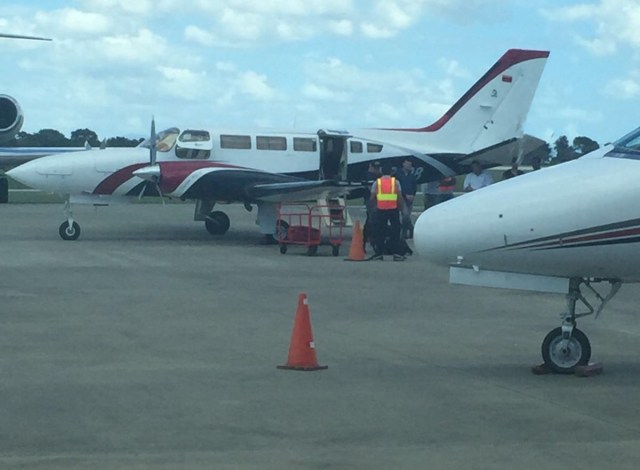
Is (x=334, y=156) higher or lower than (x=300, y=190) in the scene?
higher

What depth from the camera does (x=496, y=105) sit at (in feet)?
91.4

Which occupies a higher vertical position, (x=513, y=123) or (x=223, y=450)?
(x=513, y=123)

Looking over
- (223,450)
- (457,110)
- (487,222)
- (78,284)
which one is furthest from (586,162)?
(457,110)

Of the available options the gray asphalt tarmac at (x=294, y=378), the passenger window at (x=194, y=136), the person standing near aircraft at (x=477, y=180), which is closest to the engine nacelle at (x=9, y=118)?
the passenger window at (x=194, y=136)

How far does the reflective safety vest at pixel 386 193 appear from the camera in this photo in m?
20.9

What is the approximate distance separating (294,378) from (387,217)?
38.9 ft

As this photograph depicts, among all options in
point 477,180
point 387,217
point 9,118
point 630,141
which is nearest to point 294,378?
point 630,141

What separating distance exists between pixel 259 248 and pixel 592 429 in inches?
615

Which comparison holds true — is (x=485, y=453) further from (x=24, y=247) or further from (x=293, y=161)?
(x=293, y=161)

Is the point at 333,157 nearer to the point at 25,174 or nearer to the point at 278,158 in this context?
the point at 278,158

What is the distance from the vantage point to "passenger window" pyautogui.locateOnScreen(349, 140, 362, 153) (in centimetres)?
2567

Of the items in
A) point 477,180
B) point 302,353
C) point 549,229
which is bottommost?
point 302,353

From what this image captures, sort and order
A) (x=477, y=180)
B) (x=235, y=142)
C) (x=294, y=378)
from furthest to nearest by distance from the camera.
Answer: (x=235, y=142), (x=477, y=180), (x=294, y=378)

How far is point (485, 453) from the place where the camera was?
6.80 metres
